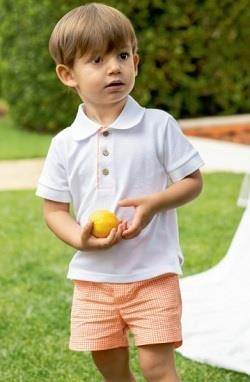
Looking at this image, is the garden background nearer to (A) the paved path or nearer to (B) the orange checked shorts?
(A) the paved path

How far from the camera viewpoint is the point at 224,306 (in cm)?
507

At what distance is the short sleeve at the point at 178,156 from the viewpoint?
322 centimetres

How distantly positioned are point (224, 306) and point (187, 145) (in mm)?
1988

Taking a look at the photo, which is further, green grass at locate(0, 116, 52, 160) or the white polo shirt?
green grass at locate(0, 116, 52, 160)

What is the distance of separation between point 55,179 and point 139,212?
1.08 ft

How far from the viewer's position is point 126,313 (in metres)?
3.28

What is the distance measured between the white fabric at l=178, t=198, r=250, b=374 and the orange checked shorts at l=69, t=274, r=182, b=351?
1.26 metres

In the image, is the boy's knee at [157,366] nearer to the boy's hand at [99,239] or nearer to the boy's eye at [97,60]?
the boy's hand at [99,239]

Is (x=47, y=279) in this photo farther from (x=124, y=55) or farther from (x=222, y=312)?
(x=124, y=55)

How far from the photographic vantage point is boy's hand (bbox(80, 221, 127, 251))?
3.13 m

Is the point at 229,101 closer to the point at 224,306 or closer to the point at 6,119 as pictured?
the point at 6,119

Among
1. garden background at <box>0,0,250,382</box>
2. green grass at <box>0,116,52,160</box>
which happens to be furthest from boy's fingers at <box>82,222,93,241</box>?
green grass at <box>0,116,52,160</box>

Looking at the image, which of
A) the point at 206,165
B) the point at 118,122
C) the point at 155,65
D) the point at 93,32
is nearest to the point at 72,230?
the point at 118,122

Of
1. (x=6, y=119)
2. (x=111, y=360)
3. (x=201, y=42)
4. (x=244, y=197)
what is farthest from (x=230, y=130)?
(x=111, y=360)
